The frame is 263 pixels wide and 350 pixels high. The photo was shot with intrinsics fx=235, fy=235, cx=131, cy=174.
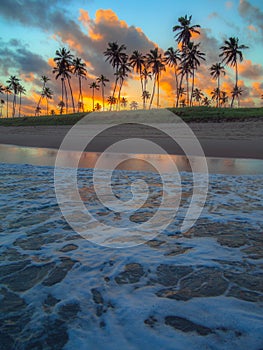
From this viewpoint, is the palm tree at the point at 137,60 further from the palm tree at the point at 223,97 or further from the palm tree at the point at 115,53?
the palm tree at the point at 223,97

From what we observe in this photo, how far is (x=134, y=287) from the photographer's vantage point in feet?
6.36

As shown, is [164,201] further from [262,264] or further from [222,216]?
[262,264]

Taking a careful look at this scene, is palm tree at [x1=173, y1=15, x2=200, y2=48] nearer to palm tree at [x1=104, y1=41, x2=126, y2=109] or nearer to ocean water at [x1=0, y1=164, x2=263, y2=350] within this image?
palm tree at [x1=104, y1=41, x2=126, y2=109]

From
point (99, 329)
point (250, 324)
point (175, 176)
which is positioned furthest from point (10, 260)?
point (175, 176)

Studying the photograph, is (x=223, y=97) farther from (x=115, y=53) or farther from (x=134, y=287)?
(x=134, y=287)

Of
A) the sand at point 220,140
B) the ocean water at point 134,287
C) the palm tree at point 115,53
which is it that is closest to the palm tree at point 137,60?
the palm tree at point 115,53

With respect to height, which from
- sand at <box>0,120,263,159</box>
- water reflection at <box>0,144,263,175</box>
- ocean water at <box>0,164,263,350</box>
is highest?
sand at <box>0,120,263,159</box>

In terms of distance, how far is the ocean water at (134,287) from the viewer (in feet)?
4.79

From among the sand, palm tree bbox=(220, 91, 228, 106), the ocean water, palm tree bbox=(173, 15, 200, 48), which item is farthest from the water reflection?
palm tree bbox=(220, 91, 228, 106)

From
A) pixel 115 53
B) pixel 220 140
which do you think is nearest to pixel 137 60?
pixel 115 53

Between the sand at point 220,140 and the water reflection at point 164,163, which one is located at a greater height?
the sand at point 220,140

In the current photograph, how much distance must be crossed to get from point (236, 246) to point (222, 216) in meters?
0.96

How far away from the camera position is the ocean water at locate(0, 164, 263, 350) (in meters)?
1.46

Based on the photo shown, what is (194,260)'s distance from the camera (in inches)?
91.7
